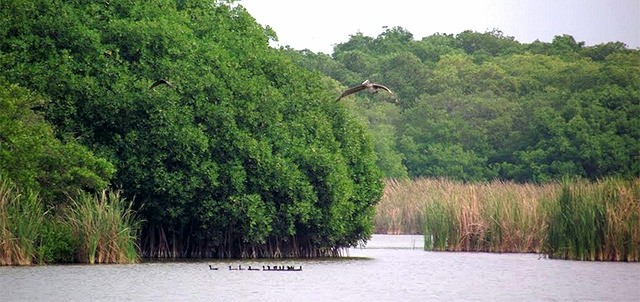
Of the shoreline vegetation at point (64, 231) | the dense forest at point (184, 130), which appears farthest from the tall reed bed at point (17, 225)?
the dense forest at point (184, 130)

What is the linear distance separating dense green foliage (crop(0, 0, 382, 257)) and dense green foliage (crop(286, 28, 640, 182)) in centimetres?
3189

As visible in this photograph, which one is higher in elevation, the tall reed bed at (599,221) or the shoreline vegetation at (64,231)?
the tall reed bed at (599,221)

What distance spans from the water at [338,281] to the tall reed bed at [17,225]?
0.70 metres

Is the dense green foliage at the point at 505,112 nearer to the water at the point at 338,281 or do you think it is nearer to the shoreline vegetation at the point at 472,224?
the shoreline vegetation at the point at 472,224

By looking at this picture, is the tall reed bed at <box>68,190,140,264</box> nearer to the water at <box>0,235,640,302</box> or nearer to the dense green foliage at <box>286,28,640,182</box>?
the water at <box>0,235,640,302</box>

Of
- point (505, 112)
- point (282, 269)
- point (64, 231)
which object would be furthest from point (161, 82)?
point (505, 112)

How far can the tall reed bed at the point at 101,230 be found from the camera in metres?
31.5

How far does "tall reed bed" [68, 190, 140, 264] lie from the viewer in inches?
1241

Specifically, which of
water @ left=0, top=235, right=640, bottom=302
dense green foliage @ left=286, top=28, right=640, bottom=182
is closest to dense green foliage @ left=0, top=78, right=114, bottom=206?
water @ left=0, top=235, right=640, bottom=302

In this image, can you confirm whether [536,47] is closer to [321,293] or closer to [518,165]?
[518,165]

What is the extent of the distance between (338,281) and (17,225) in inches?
275

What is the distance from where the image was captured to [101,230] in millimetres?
31672

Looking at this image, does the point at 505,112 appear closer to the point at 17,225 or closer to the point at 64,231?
the point at 64,231

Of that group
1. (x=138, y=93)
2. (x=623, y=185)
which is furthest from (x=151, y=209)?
(x=623, y=185)
